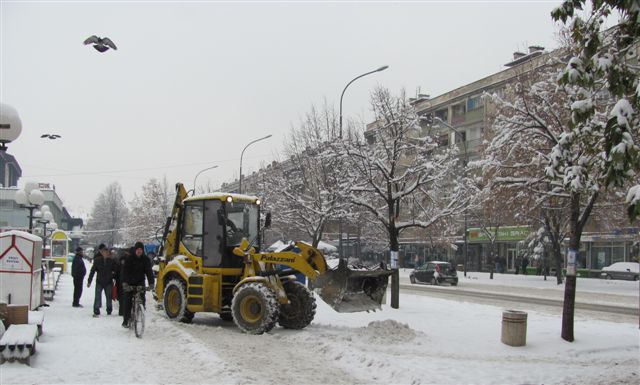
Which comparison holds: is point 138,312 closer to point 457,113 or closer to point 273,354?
point 273,354

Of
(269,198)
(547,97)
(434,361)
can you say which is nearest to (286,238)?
(269,198)

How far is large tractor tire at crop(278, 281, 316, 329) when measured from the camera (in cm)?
1268

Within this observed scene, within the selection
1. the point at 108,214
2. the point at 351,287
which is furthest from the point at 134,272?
the point at 108,214

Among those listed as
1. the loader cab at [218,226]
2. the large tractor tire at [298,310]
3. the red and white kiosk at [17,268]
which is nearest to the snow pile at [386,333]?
the large tractor tire at [298,310]

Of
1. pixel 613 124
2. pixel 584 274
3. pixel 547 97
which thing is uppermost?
pixel 547 97

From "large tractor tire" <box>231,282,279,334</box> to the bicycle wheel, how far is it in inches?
73.3

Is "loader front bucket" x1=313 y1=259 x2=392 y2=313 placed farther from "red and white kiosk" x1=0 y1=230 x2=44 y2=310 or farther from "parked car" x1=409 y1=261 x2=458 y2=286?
"parked car" x1=409 y1=261 x2=458 y2=286

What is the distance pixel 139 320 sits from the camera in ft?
36.5

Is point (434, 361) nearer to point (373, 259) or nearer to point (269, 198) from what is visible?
point (269, 198)

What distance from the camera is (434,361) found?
940 centimetres

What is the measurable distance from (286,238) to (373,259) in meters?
31.0

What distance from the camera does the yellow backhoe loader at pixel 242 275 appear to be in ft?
39.3

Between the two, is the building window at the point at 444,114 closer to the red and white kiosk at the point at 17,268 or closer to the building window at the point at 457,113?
the building window at the point at 457,113

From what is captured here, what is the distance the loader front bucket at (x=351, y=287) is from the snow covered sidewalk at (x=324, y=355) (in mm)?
573
